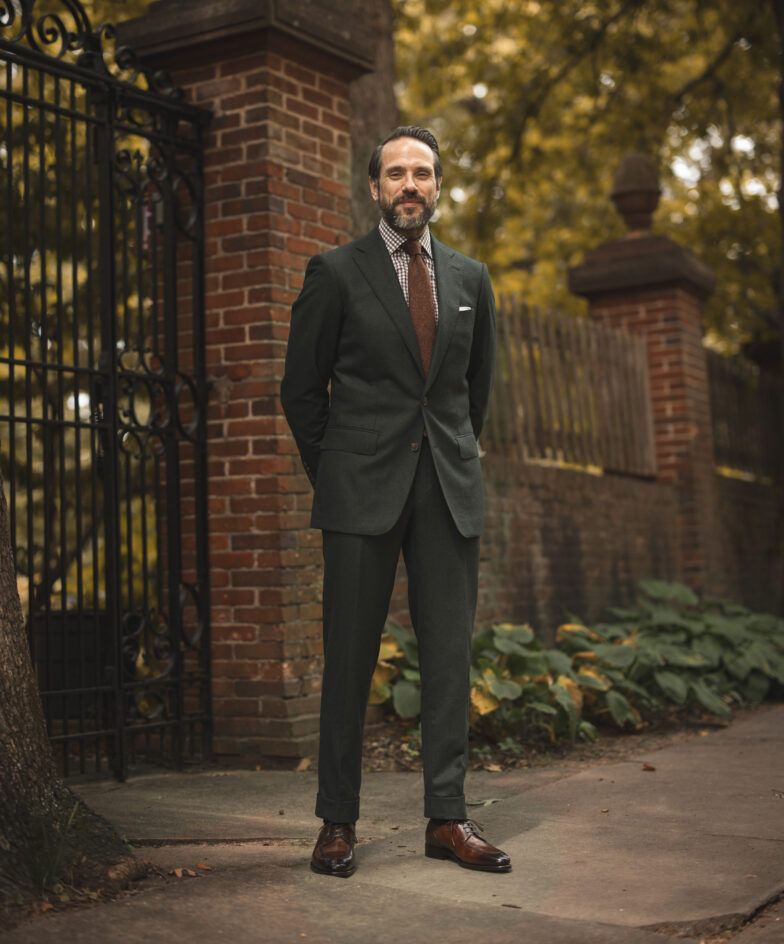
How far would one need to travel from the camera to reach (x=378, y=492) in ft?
12.0

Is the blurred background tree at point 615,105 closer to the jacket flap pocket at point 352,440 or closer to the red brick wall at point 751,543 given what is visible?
the red brick wall at point 751,543

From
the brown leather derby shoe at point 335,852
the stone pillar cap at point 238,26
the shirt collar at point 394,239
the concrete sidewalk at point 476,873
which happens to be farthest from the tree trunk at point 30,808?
the stone pillar cap at point 238,26

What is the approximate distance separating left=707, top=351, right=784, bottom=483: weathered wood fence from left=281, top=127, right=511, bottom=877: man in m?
7.86

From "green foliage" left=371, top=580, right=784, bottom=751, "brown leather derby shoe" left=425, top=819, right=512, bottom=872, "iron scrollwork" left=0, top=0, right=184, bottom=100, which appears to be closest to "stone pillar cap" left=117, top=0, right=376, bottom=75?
"iron scrollwork" left=0, top=0, right=184, bottom=100

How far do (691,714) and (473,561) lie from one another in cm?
352

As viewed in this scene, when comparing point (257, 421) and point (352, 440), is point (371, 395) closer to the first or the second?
point (352, 440)

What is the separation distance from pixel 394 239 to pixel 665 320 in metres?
6.59

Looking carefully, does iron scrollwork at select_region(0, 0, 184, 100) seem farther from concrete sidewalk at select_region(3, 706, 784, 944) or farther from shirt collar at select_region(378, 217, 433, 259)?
concrete sidewalk at select_region(3, 706, 784, 944)

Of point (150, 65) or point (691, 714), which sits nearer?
point (150, 65)

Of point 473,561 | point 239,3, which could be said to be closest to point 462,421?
point 473,561

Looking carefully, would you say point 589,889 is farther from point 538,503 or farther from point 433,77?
point 433,77

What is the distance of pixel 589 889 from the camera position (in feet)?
11.0

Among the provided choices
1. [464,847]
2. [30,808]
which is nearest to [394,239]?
[464,847]

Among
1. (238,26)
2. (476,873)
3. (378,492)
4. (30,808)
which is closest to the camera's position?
(30,808)
